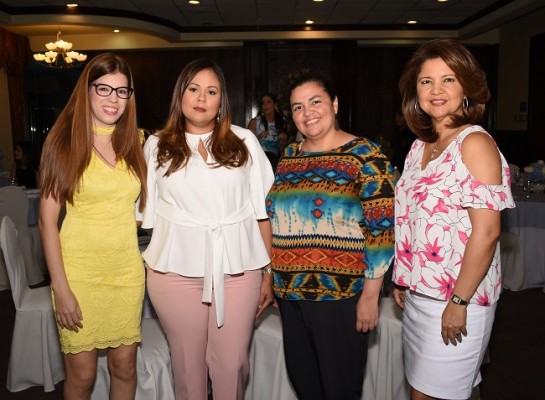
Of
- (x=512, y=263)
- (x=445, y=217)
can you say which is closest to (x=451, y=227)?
(x=445, y=217)

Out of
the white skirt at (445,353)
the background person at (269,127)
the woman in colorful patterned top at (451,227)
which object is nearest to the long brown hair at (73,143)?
the woman in colorful patterned top at (451,227)

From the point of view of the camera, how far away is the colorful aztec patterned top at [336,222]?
1.82 meters

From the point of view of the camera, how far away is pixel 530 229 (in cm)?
484

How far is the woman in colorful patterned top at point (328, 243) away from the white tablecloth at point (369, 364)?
457 millimetres

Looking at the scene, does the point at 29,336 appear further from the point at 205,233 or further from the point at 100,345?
the point at 205,233

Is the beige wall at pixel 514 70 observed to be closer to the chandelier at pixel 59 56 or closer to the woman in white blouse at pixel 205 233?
the chandelier at pixel 59 56

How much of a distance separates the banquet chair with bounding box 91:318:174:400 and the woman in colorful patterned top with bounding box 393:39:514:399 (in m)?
1.15

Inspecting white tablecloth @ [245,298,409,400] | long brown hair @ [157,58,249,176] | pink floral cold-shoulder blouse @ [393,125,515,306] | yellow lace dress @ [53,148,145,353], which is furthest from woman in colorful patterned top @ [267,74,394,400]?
yellow lace dress @ [53,148,145,353]

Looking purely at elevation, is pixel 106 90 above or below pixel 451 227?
above

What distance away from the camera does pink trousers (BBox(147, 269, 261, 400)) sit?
2008 mm

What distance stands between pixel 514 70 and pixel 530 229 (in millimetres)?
6946

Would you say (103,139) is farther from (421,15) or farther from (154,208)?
(421,15)

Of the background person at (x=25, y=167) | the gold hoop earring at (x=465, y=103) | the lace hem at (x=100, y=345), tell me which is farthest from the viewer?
the background person at (x=25, y=167)

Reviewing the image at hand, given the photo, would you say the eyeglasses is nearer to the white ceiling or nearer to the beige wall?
the white ceiling
